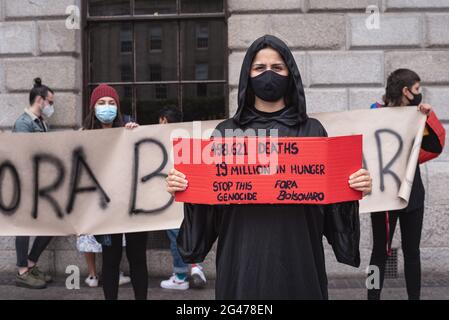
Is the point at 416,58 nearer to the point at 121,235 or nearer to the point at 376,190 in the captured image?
the point at 376,190

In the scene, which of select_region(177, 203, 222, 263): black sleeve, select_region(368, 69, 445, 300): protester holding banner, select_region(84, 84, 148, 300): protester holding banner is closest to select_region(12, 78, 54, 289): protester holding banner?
select_region(84, 84, 148, 300): protester holding banner

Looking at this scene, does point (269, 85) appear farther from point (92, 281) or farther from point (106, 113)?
point (92, 281)

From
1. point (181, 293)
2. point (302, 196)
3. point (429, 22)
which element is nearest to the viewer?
point (302, 196)

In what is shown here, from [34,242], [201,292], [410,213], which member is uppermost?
[410,213]

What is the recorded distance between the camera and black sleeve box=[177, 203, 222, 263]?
2600 millimetres

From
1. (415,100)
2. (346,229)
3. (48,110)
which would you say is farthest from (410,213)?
(48,110)

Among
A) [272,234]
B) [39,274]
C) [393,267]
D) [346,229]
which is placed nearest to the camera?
[272,234]

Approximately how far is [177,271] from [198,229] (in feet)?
11.0

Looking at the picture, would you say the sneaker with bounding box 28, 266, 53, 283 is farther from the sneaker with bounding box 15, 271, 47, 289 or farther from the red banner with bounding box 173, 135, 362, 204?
the red banner with bounding box 173, 135, 362, 204

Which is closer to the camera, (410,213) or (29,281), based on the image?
(410,213)

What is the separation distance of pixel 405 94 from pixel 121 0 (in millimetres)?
3712

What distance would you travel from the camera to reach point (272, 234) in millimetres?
2455

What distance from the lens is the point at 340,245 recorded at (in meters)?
2.59
